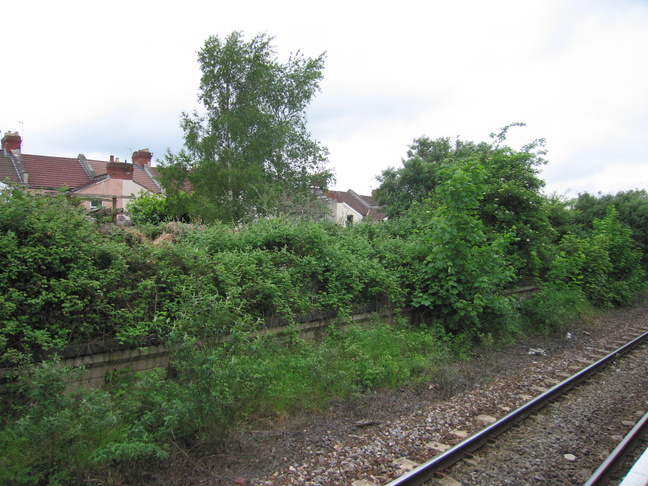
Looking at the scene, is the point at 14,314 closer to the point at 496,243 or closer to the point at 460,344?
the point at 460,344

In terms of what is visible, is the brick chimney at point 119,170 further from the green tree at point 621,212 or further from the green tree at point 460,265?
the green tree at point 621,212

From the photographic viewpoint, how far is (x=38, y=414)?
12.9ft

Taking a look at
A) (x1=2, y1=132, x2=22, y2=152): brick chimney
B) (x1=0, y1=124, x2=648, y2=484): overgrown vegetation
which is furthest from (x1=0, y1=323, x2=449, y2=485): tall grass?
(x1=2, y1=132, x2=22, y2=152): brick chimney

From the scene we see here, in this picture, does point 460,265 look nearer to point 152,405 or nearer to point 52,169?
point 152,405

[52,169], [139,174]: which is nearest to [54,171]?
[52,169]

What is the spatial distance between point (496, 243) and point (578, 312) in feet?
21.2

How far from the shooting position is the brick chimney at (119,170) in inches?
1122

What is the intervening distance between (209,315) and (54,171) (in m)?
31.7

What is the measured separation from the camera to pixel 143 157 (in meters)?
37.6

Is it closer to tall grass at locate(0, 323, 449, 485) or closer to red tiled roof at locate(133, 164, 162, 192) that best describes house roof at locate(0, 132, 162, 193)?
red tiled roof at locate(133, 164, 162, 192)

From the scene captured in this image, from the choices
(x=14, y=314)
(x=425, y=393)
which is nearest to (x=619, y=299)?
(x=425, y=393)

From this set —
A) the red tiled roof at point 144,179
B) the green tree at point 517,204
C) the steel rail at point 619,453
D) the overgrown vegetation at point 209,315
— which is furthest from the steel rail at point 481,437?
the red tiled roof at point 144,179

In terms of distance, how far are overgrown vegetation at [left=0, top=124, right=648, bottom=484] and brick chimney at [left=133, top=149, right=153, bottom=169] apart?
28075mm

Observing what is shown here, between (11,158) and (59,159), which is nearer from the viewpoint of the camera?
(11,158)
